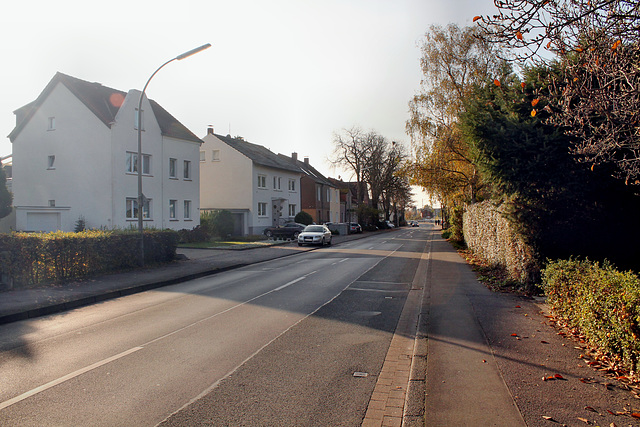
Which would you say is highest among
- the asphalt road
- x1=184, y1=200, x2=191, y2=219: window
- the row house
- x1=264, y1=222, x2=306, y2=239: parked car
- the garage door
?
the row house

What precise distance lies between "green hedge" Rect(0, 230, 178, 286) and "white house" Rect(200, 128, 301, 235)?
26.2 m

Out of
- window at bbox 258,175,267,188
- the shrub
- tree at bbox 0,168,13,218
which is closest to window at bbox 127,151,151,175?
tree at bbox 0,168,13,218

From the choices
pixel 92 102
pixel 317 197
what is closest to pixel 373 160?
pixel 317 197

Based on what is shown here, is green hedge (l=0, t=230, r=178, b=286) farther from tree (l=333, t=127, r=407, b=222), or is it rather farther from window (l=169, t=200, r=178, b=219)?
tree (l=333, t=127, r=407, b=222)

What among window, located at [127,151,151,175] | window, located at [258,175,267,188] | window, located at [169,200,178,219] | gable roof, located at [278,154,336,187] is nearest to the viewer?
window, located at [127,151,151,175]

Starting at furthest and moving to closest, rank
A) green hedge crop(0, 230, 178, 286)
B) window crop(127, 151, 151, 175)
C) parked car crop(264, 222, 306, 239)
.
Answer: parked car crop(264, 222, 306, 239)
window crop(127, 151, 151, 175)
green hedge crop(0, 230, 178, 286)

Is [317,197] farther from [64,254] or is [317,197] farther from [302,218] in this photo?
[64,254]

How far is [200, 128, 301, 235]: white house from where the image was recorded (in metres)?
43.4

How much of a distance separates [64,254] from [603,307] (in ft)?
42.8

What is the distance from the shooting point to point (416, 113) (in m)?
30.2

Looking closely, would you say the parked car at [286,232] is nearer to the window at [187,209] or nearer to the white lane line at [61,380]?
the window at [187,209]

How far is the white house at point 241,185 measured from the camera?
1708 inches

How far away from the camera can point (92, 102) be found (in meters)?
29.9

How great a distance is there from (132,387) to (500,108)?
36.9ft
